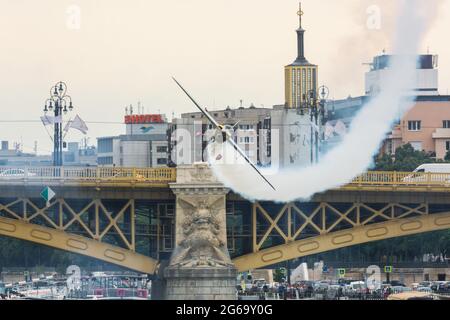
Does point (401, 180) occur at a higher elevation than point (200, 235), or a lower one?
higher

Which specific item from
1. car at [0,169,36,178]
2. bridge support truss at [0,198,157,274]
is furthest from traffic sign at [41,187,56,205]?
car at [0,169,36,178]

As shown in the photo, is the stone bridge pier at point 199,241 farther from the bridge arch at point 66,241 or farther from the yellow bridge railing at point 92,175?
the bridge arch at point 66,241

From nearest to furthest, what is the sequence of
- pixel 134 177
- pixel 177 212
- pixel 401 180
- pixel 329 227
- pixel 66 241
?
pixel 66 241 < pixel 134 177 < pixel 177 212 < pixel 329 227 < pixel 401 180

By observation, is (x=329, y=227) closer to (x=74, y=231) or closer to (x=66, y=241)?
(x=74, y=231)

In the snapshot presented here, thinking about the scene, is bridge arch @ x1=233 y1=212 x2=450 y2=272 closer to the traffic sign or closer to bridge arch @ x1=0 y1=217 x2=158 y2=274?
bridge arch @ x1=0 y1=217 x2=158 y2=274

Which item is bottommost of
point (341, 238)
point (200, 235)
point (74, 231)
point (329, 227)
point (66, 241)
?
point (66, 241)

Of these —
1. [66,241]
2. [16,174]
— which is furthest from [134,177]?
[16,174]
